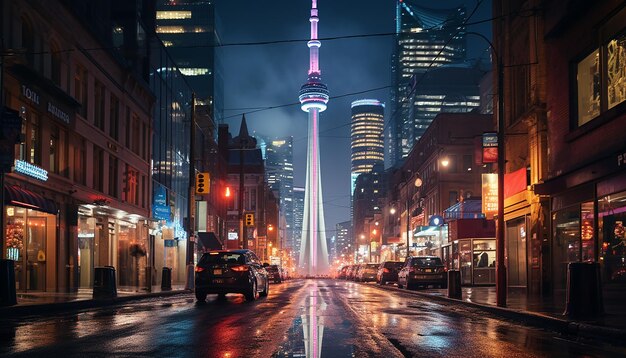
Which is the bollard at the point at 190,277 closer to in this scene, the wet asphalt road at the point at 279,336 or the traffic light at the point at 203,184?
the traffic light at the point at 203,184

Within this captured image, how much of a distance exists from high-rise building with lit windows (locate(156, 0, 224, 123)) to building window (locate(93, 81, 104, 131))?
311ft

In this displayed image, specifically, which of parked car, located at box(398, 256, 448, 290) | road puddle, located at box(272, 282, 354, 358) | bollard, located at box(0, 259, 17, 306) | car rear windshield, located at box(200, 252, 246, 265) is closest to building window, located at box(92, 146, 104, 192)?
car rear windshield, located at box(200, 252, 246, 265)

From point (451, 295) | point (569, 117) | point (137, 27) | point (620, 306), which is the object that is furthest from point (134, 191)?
point (620, 306)

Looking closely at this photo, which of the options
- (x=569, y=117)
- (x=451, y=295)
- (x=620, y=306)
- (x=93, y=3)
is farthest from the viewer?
(x=93, y=3)

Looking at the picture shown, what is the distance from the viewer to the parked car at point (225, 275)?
23.5 m

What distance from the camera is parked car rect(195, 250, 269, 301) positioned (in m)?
23.5

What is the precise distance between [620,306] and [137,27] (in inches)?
1241

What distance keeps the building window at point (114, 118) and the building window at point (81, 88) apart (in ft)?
Answer: 14.2

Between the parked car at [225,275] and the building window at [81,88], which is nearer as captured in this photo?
the parked car at [225,275]

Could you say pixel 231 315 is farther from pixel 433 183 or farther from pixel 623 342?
pixel 433 183

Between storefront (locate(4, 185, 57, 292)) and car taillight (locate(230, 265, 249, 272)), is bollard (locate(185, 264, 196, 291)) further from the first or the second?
car taillight (locate(230, 265, 249, 272))

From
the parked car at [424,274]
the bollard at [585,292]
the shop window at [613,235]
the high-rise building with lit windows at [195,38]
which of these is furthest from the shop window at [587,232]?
the high-rise building with lit windows at [195,38]

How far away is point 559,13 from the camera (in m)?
25.1

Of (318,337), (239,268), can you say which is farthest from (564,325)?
(239,268)
